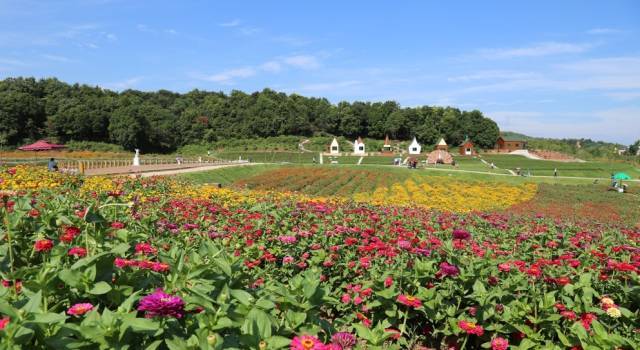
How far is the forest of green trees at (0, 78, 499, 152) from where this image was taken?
254 feet

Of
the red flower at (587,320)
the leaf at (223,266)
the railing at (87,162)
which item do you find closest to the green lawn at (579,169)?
the railing at (87,162)

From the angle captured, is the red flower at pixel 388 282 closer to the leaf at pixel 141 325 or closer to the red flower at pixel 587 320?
the red flower at pixel 587 320

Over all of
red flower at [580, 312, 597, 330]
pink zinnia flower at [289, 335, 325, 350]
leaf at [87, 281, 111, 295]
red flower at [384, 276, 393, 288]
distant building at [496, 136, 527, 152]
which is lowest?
red flower at [580, 312, 597, 330]

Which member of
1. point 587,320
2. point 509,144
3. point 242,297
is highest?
point 509,144

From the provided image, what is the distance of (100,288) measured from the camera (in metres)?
2.43

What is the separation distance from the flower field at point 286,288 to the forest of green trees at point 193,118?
7811 centimetres

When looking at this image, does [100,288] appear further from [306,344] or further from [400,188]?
[400,188]

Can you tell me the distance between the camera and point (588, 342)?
11.5ft

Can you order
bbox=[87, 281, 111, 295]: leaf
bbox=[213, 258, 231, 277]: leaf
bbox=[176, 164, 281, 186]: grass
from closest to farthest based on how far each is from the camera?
bbox=[87, 281, 111, 295]: leaf < bbox=[213, 258, 231, 277]: leaf < bbox=[176, 164, 281, 186]: grass

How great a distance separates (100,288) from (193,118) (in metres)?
106

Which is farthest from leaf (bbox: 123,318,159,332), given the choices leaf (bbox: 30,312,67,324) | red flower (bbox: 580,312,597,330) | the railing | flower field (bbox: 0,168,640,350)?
the railing

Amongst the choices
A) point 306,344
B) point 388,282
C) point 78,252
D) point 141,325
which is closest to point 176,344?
point 141,325

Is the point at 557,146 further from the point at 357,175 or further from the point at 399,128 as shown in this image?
the point at 357,175

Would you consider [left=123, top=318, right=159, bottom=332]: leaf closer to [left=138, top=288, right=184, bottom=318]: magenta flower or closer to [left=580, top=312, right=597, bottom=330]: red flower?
[left=138, top=288, right=184, bottom=318]: magenta flower
